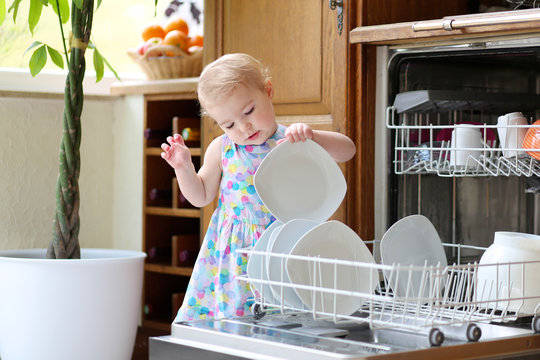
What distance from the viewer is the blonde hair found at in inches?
64.7

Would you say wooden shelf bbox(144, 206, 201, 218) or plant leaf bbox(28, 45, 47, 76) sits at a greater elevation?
plant leaf bbox(28, 45, 47, 76)

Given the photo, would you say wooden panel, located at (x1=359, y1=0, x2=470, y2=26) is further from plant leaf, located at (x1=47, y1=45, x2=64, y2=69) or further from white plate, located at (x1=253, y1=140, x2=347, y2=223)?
plant leaf, located at (x1=47, y1=45, x2=64, y2=69)

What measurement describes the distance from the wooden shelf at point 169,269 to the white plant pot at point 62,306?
24.9 inches

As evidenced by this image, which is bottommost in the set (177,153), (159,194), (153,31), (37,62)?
(159,194)

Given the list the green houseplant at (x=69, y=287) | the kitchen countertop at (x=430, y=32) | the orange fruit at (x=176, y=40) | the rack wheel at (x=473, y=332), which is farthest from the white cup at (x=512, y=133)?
the orange fruit at (x=176, y=40)

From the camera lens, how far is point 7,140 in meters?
2.81

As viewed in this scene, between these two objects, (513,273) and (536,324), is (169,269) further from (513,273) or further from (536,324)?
(536,324)

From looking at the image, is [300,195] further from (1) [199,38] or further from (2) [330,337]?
(1) [199,38]

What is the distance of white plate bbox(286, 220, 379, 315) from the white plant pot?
2.64 ft

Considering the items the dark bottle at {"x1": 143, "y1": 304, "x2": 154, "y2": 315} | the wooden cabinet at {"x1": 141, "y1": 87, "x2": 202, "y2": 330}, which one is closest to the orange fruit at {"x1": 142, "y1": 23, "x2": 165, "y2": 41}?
the wooden cabinet at {"x1": 141, "y1": 87, "x2": 202, "y2": 330}

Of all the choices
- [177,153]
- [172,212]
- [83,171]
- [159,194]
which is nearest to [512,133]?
[177,153]

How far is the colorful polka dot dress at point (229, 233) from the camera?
5.79 ft

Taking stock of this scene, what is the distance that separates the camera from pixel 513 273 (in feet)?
4.99

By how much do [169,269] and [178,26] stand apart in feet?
2.78
